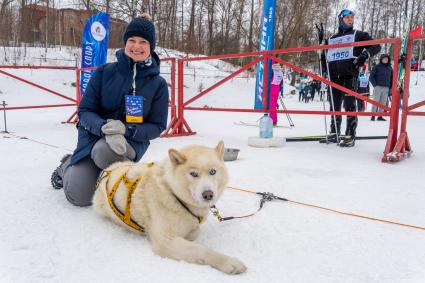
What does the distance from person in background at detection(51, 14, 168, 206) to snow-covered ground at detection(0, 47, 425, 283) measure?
30 cm

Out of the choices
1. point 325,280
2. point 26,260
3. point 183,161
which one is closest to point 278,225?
point 325,280

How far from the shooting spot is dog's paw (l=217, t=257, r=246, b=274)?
1675 mm

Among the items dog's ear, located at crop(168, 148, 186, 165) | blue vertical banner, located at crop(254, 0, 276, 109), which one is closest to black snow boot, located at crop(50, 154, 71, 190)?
dog's ear, located at crop(168, 148, 186, 165)

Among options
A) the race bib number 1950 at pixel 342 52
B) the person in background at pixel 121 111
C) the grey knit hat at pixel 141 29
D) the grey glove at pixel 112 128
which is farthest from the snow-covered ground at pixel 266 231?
the race bib number 1950 at pixel 342 52

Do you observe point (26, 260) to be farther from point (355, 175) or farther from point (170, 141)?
point (170, 141)

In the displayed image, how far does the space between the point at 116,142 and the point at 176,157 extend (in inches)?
30.3

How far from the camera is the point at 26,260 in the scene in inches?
70.9

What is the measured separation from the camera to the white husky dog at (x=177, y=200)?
1.77m

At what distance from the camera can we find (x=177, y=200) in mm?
1930

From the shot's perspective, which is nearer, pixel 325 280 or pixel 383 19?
pixel 325 280

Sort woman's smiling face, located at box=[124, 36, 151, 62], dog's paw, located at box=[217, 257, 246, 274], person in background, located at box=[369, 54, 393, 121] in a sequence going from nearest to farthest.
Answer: dog's paw, located at box=[217, 257, 246, 274] → woman's smiling face, located at box=[124, 36, 151, 62] → person in background, located at box=[369, 54, 393, 121]

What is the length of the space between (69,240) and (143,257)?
0.51 meters

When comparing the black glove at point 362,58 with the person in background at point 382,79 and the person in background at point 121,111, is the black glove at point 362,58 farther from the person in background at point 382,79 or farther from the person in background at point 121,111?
A: the person in background at point 382,79

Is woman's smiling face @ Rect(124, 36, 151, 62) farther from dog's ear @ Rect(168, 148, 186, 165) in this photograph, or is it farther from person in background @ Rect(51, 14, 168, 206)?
dog's ear @ Rect(168, 148, 186, 165)
